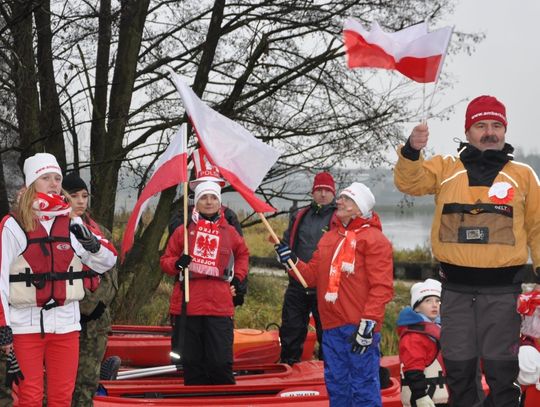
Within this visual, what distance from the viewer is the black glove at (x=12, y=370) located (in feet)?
12.6

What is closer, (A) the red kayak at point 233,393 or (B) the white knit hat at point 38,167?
(B) the white knit hat at point 38,167

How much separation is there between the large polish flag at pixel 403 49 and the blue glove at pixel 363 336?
1.50 metres

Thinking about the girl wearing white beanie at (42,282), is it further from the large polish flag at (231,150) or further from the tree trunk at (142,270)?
the tree trunk at (142,270)

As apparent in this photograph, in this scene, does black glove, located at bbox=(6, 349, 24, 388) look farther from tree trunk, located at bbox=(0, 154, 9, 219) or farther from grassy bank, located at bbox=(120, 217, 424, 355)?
tree trunk, located at bbox=(0, 154, 9, 219)

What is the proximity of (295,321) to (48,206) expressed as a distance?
359 cm

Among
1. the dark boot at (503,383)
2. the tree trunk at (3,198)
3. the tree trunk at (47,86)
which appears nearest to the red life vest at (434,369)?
the dark boot at (503,383)

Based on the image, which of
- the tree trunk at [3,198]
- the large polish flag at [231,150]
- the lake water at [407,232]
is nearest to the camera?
the large polish flag at [231,150]

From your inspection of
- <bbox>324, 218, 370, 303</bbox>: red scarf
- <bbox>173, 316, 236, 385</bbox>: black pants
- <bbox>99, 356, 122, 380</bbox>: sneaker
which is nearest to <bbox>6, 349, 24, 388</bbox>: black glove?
<bbox>173, 316, 236, 385</bbox>: black pants

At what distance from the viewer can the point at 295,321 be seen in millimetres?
7109

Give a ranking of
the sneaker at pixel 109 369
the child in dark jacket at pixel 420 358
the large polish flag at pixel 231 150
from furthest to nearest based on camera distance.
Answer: the sneaker at pixel 109 369, the large polish flag at pixel 231 150, the child in dark jacket at pixel 420 358

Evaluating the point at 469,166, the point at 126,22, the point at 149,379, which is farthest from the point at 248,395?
the point at 126,22

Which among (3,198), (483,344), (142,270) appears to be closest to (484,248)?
(483,344)

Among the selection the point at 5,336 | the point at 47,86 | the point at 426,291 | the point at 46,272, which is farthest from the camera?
the point at 47,86

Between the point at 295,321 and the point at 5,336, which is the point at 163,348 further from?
the point at 5,336
